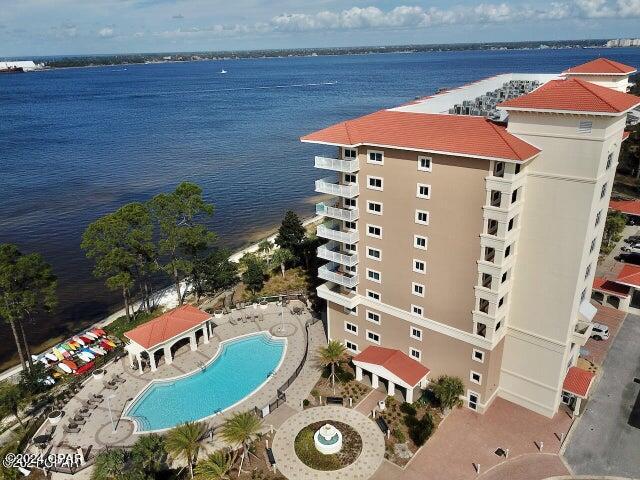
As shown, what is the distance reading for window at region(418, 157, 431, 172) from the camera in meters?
34.8

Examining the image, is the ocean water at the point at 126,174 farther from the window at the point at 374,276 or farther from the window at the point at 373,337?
Answer: the window at the point at 374,276

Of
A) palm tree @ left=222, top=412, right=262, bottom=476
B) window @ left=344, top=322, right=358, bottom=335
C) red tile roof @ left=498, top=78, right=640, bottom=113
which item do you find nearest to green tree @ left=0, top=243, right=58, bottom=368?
palm tree @ left=222, top=412, right=262, bottom=476

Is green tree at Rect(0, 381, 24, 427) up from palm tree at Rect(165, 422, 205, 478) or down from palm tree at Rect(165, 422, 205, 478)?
down

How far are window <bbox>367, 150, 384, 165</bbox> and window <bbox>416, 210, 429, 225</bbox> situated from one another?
4838 mm

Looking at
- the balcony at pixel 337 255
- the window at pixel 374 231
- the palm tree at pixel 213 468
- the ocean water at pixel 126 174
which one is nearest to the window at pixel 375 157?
the window at pixel 374 231

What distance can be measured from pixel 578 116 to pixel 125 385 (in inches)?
1619

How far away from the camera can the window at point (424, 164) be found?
34.8 meters

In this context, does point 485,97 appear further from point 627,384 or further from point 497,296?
point 627,384

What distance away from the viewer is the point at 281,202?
105 metres

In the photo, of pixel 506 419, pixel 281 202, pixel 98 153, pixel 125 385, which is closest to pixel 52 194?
pixel 98 153

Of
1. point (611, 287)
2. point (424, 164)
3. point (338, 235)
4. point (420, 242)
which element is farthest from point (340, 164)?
point (611, 287)

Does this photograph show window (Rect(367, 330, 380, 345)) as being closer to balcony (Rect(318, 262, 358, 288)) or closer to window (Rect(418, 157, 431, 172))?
A: balcony (Rect(318, 262, 358, 288))

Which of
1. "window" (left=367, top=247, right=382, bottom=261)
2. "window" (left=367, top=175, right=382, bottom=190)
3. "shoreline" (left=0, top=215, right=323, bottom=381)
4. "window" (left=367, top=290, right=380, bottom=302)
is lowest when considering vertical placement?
"shoreline" (left=0, top=215, right=323, bottom=381)

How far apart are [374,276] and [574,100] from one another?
2003cm
